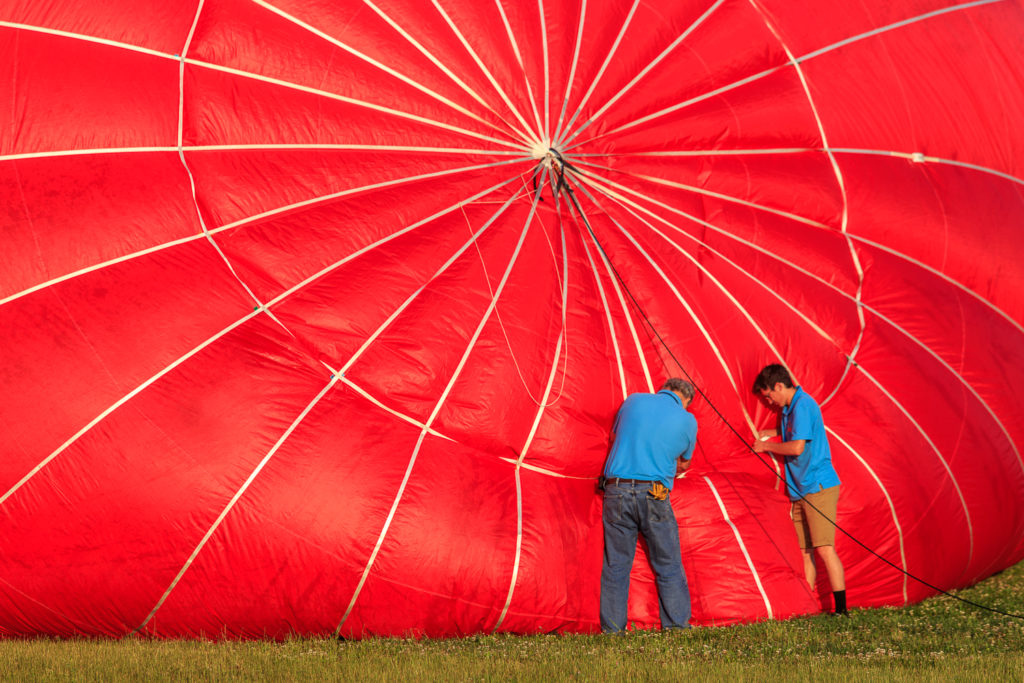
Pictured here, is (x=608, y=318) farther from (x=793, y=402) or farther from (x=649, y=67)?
(x=649, y=67)

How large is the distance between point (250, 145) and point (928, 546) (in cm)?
485

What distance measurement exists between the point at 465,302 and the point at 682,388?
1378 mm

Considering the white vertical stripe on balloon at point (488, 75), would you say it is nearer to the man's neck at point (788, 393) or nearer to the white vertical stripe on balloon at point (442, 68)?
the white vertical stripe on balloon at point (442, 68)

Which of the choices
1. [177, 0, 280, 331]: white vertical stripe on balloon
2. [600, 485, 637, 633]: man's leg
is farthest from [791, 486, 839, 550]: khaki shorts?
[177, 0, 280, 331]: white vertical stripe on balloon

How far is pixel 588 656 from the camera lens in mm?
5746

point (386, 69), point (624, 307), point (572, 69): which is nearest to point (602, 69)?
point (572, 69)

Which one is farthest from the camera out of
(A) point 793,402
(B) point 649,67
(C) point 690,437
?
(B) point 649,67

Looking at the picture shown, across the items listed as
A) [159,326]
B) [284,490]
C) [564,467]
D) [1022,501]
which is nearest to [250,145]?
[159,326]

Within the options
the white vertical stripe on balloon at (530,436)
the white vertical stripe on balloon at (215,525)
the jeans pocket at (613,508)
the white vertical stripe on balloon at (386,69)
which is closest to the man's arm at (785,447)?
the jeans pocket at (613,508)

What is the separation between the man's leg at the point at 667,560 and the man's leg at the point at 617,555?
0.30ft

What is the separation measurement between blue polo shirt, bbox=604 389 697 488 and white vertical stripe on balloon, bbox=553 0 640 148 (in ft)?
5.63

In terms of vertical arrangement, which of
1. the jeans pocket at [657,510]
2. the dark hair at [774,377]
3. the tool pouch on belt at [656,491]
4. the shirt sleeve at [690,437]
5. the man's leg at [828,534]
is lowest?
the man's leg at [828,534]

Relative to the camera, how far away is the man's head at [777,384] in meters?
7.15

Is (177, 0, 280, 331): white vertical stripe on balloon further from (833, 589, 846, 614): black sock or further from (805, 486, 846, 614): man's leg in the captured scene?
(833, 589, 846, 614): black sock
